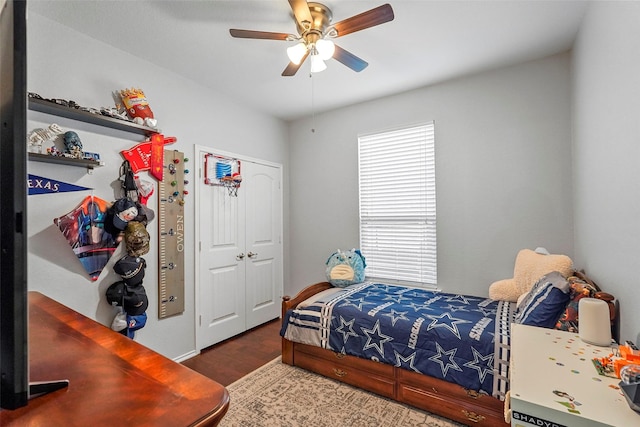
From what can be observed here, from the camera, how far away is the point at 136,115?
8.36ft

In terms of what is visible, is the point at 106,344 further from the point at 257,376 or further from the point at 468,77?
the point at 468,77

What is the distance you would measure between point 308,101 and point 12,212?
3.52 metres

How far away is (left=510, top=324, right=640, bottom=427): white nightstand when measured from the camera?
805mm

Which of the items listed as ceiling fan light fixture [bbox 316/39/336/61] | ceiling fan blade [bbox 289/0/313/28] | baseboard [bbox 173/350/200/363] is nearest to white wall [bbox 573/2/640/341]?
ceiling fan light fixture [bbox 316/39/336/61]

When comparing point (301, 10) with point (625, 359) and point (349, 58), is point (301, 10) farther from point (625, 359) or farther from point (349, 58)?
point (625, 359)

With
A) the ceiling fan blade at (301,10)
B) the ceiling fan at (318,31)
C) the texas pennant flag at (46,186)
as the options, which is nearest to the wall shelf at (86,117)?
the texas pennant flag at (46,186)

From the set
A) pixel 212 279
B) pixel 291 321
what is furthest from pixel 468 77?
pixel 212 279

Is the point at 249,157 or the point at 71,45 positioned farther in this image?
the point at 249,157

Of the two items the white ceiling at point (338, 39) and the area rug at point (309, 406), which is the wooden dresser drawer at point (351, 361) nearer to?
the area rug at point (309, 406)

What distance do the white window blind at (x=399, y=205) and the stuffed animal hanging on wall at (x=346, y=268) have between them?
1.08ft

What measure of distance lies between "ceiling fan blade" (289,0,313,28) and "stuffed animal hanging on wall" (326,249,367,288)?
7.79ft

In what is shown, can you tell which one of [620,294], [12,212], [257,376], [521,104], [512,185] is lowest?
[257,376]

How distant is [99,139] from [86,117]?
21 centimetres

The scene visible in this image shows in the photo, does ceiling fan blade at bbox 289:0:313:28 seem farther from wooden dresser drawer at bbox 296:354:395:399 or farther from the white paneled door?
wooden dresser drawer at bbox 296:354:395:399
